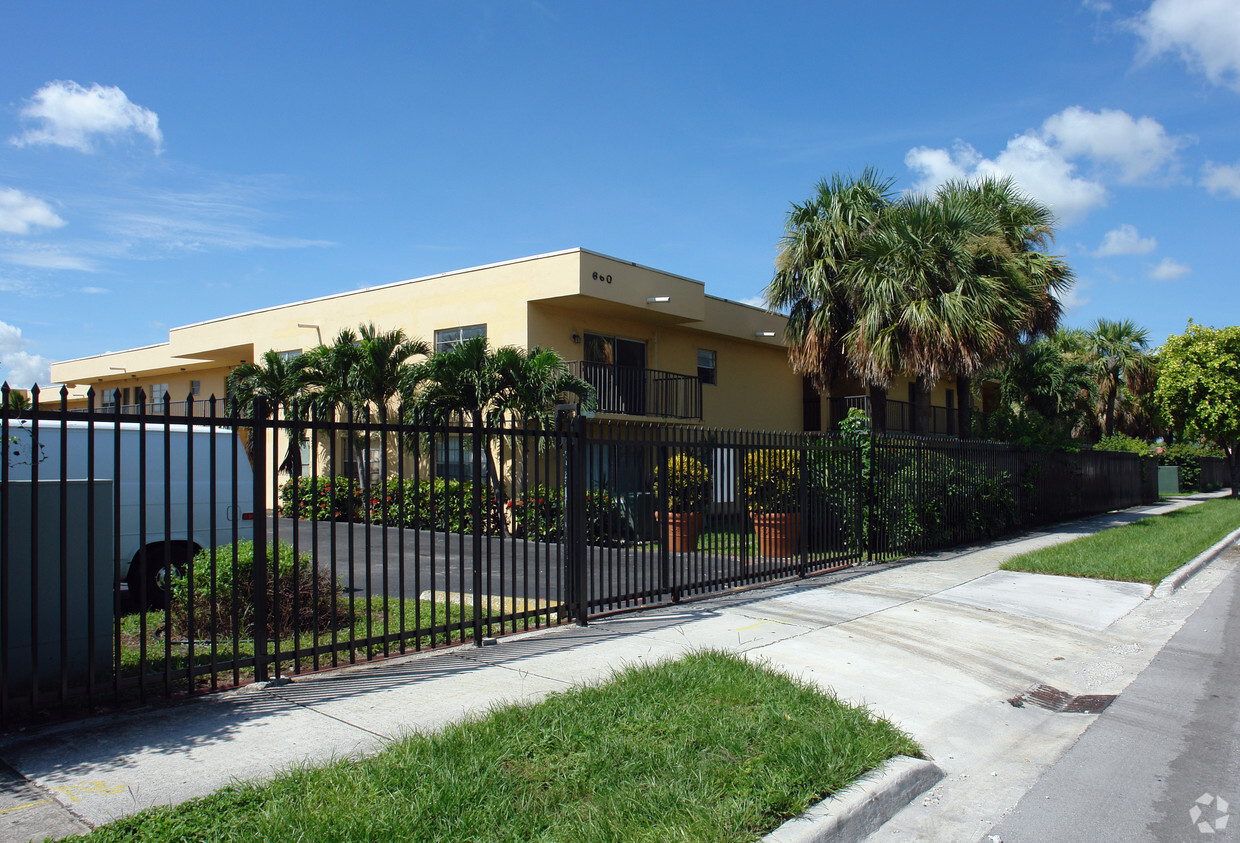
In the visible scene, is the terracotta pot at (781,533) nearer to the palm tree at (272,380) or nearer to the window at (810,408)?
the palm tree at (272,380)

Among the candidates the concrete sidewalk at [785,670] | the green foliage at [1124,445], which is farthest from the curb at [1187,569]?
the green foliage at [1124,445]

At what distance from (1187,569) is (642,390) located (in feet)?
41.5

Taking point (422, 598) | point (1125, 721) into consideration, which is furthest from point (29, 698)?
point (1125, 721)

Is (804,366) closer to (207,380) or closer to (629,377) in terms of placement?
(629,377)

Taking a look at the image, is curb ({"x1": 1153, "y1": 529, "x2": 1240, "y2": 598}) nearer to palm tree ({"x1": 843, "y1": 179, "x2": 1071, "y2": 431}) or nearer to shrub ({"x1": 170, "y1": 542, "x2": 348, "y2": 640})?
palm tree ({"x1": 843, "y1": 179, "x2": 1071, "y2": 431})

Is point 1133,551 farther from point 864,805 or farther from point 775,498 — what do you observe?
point 864,805

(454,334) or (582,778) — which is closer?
(582,778)

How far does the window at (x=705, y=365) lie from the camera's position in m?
25.3

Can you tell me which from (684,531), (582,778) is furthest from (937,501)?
(582,778)

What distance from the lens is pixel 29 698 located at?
4.79 meters

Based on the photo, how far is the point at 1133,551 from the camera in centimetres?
1477

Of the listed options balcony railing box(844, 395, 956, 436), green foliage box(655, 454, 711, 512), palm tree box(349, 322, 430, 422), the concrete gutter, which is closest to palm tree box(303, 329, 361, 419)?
palm tree box(349, 322, 430, 422)

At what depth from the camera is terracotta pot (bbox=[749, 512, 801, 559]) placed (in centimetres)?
1162

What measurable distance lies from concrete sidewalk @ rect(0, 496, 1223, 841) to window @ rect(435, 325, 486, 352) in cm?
1239
